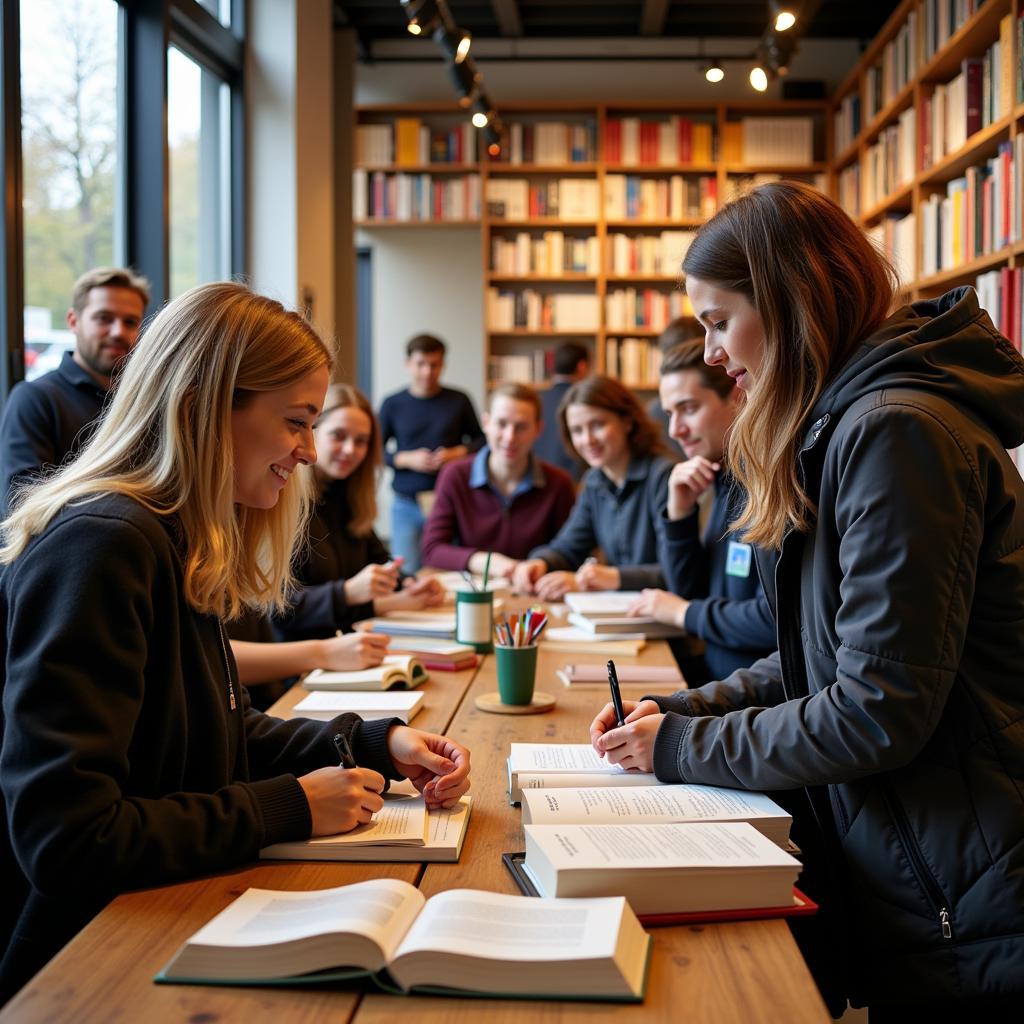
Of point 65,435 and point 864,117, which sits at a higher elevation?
point 864,117

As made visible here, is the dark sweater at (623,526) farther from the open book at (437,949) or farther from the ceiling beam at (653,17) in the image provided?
the ceiling beam at (653,17)

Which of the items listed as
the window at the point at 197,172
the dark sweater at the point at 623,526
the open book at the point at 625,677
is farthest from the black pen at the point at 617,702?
the window at the point at 197,172

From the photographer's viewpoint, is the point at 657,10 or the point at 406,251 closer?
the point at 657,10

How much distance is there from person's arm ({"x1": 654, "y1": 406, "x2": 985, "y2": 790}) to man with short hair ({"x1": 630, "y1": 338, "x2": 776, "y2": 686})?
129cm

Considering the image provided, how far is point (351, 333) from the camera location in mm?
6629

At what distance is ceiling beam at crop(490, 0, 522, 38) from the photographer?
6359 mm

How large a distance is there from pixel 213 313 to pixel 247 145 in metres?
Result: 4.24

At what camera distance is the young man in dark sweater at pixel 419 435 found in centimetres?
559

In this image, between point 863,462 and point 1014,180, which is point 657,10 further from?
point 863,462

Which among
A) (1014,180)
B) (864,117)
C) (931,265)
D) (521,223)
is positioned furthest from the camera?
(521,223)

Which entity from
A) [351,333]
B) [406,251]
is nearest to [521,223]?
[406,251]

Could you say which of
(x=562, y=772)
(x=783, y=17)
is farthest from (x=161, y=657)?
(x=783, y=17)

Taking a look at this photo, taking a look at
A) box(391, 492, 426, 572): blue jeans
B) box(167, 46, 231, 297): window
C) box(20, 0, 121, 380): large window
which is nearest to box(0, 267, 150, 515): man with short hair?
box(20, 0, 121, 380): large window

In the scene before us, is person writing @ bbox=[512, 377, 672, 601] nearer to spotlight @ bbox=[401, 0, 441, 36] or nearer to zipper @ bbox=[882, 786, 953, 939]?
spotlight @ bbox=[401, 0, 441, 36]
